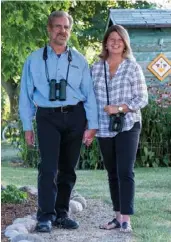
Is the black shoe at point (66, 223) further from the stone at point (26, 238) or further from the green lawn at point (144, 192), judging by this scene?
the stone at point (26, 238)

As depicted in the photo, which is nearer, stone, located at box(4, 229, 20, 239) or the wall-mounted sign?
stone, located at box(4, 229, 20, 239)

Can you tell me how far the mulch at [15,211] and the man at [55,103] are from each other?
1.49ft

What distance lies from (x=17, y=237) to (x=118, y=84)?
4.86ft

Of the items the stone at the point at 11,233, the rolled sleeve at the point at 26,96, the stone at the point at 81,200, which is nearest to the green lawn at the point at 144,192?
the stone at the point at 81,200

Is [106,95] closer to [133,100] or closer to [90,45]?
[133,100]

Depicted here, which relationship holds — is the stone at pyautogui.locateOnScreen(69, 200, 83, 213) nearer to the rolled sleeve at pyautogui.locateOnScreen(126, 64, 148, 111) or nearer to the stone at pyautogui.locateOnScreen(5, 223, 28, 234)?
the stone at pyautogui.locateOnScreen(5, 223, 28, 234)

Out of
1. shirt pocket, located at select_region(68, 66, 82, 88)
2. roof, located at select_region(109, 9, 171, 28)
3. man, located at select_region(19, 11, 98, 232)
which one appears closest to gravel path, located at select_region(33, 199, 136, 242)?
man, located at select_region(19, 11, 98, 232)

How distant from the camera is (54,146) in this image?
4.82 metres

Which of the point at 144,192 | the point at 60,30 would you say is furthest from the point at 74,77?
the point at 144,192

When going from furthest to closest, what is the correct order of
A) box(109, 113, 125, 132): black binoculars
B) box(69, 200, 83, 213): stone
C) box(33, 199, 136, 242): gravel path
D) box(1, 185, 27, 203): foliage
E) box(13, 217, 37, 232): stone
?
box(1, 185, 27, 203): foliage < box(69, 200, 83, 213): stone < box(13, 217, 37, 232): stone < box(109, 113, 125, 132): black binoculars < box(33, 199, 136, 242): gravel path

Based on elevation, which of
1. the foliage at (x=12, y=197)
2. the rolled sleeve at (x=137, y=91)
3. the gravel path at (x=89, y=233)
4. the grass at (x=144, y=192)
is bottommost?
the grass at (x=144, y=192)

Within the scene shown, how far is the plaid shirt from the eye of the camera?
4.80 m

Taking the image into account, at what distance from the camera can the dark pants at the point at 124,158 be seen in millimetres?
4801

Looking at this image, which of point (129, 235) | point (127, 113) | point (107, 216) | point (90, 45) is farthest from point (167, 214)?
point (90, 45)
